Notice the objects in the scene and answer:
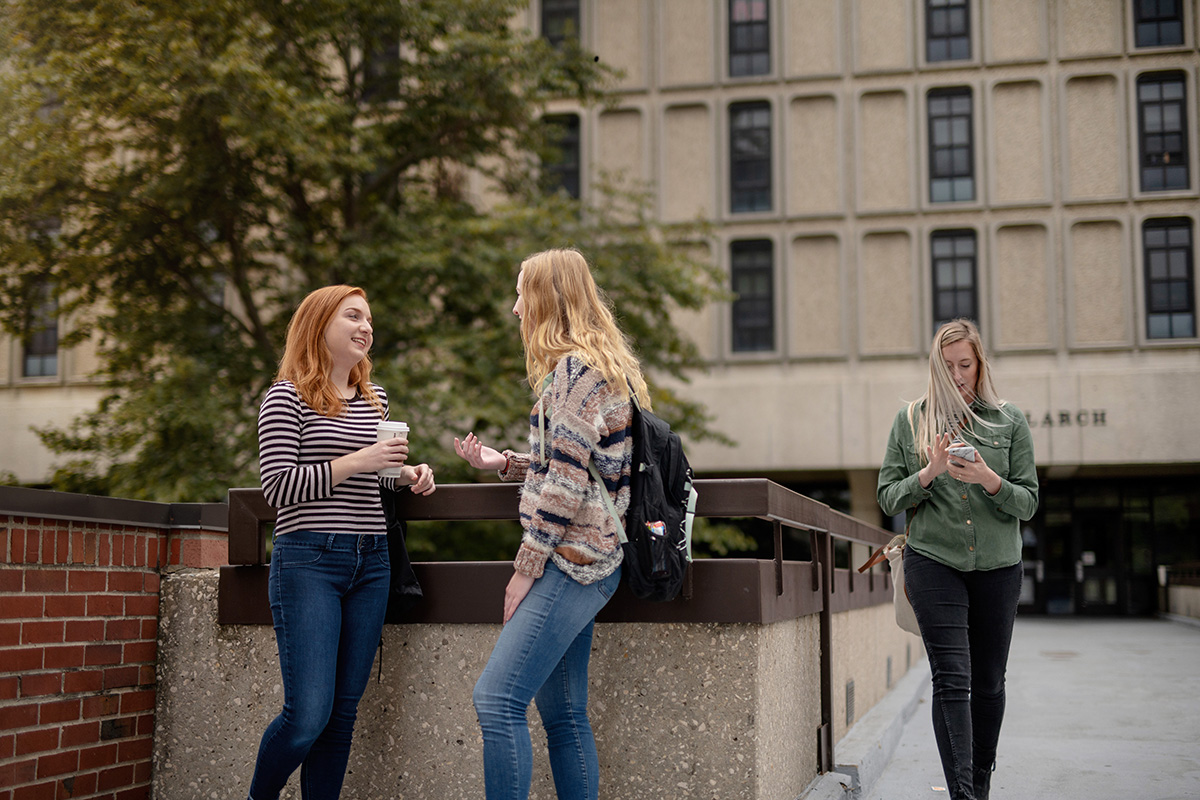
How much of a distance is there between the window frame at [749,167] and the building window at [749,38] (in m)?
0.89

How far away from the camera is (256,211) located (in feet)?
50.6

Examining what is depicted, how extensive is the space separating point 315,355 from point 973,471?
7.89 ft

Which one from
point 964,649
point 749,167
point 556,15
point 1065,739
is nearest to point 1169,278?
point 749,167

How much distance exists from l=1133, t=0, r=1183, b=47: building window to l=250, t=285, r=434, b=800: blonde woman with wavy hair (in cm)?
2513

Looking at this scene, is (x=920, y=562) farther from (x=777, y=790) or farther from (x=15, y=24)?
(x=15, y=24)

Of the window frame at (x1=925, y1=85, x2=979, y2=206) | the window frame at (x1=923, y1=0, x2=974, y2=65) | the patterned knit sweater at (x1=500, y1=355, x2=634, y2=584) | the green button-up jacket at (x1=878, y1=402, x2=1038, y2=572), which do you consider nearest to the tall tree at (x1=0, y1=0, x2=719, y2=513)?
the green button-up jacket at (x1=878, y1=402, x2=1038, y2=572)

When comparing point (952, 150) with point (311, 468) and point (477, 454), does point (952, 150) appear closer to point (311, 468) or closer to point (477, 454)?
point (477, 454)

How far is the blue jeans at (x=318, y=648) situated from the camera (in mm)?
3434

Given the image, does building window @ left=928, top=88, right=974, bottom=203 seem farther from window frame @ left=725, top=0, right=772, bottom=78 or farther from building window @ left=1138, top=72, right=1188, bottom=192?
window frame @ left=725, top=0, right=772, bottom=78

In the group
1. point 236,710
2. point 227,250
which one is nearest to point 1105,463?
point 227,250

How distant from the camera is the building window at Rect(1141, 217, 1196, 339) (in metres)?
23.3

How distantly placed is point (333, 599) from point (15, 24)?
41.8 feet

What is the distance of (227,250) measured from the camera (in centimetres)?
1557

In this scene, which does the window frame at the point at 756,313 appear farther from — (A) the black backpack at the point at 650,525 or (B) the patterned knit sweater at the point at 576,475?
Answer: (B) the patterned knit sweater at the point at 576,475
